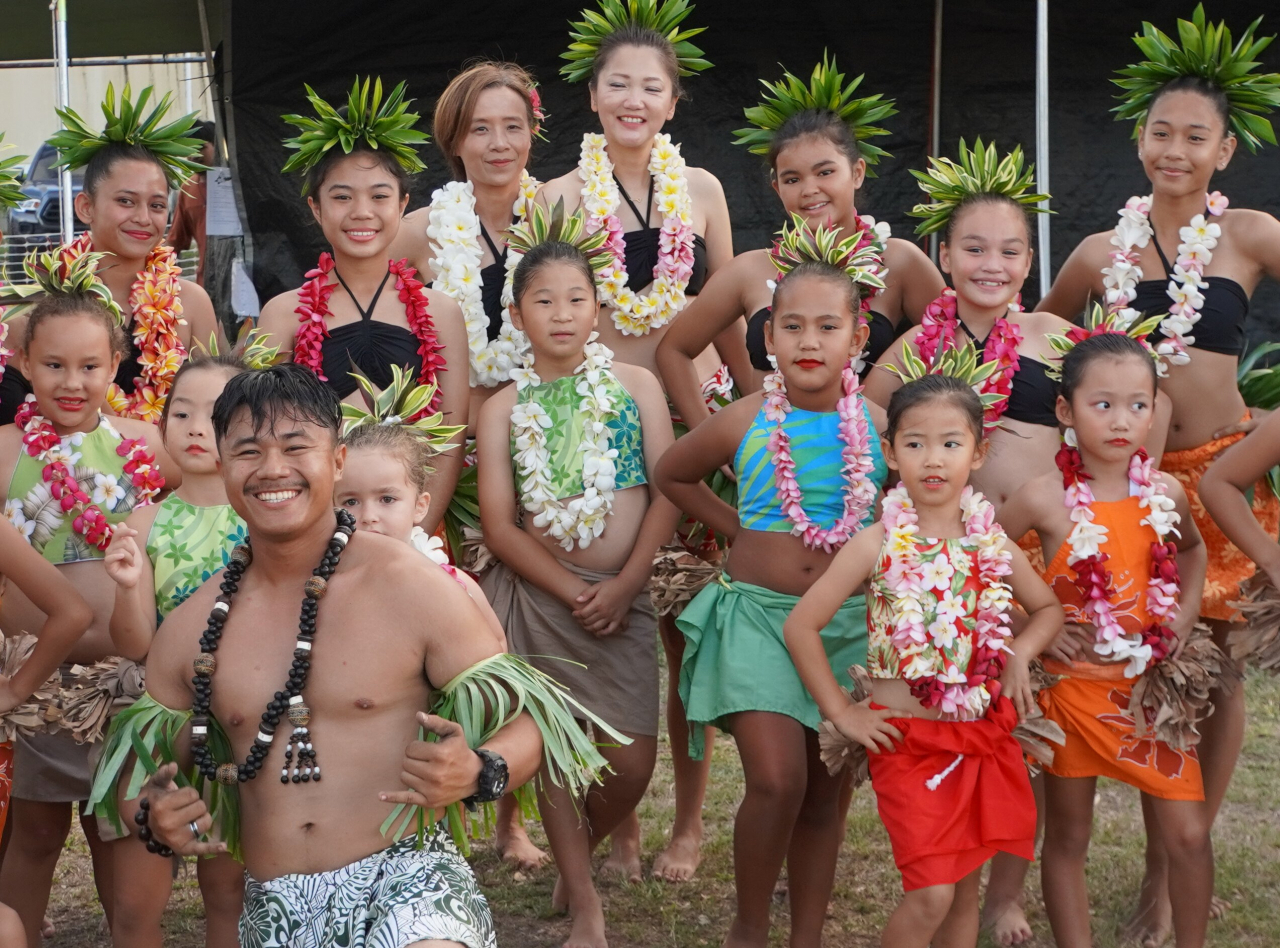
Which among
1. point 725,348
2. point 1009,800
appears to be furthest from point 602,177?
point 1009,800

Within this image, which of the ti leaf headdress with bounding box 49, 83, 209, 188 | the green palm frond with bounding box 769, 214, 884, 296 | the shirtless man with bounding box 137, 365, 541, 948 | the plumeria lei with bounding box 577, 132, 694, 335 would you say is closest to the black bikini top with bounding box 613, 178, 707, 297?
the plumeria lei with bounding box 577, 132, 694, 335

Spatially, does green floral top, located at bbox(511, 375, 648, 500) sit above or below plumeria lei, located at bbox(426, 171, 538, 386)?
below

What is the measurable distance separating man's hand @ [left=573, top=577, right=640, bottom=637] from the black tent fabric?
4351 mm

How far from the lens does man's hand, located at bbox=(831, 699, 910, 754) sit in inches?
125

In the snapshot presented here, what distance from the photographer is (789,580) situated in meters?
3.62

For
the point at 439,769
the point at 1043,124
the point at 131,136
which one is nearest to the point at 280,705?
the point at 439,769

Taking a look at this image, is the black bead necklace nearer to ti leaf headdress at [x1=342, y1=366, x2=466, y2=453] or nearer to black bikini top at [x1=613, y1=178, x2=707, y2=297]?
ti leaf headdress at [x1=342, y1=366, x2=466, y2=453]

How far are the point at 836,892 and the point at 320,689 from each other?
2186 millimetres

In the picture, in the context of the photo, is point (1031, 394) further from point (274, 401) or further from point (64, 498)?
point (64, 498)

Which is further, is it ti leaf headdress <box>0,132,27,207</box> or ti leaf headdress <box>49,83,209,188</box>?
ti leaf headdress <box>49,83,209,188</box>

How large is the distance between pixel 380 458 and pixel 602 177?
151cm

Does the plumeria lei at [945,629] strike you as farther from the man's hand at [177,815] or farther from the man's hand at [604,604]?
the man's hand at [177,815]

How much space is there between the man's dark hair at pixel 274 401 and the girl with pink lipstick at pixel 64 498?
110cm

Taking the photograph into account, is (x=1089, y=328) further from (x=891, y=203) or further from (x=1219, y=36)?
(x=891, y=203)
